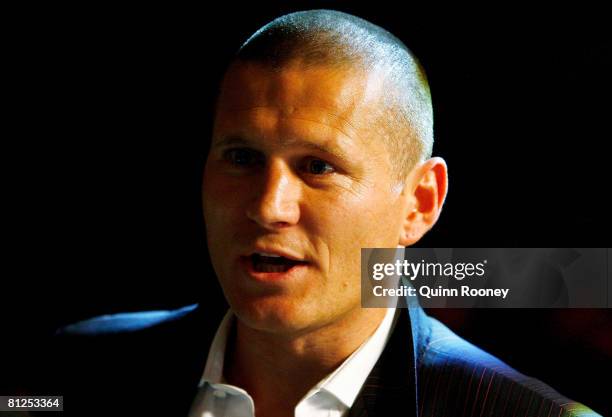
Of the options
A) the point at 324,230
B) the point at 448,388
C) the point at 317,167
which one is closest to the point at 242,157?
the point at 317,167

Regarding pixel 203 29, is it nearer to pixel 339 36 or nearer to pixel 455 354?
pixel 339 36

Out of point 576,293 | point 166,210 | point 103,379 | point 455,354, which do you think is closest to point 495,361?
point 455,354

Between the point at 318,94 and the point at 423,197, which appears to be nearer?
the point at 318,94

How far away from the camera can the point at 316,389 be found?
2006mm

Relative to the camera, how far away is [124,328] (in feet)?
8.66

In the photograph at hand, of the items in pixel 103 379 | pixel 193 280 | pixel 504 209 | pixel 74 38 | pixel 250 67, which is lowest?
pixel 103 379

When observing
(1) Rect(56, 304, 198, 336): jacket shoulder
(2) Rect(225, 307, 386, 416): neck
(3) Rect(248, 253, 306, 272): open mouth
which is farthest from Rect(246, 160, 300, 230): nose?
(1) Rect(56, 304, 198, 336): jacket shoulder

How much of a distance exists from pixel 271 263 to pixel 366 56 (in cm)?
64

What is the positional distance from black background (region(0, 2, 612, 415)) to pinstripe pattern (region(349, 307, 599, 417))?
0.57 metres

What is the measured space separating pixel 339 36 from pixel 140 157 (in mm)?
1154

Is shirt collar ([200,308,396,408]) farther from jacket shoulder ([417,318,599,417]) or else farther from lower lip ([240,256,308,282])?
lower lip ([240,256,308,282])

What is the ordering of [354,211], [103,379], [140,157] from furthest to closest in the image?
[140,157] → [103,379] → [354,211]

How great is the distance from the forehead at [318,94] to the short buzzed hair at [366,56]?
0.08 feet

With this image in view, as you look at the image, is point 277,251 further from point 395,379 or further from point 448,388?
point 448,388
